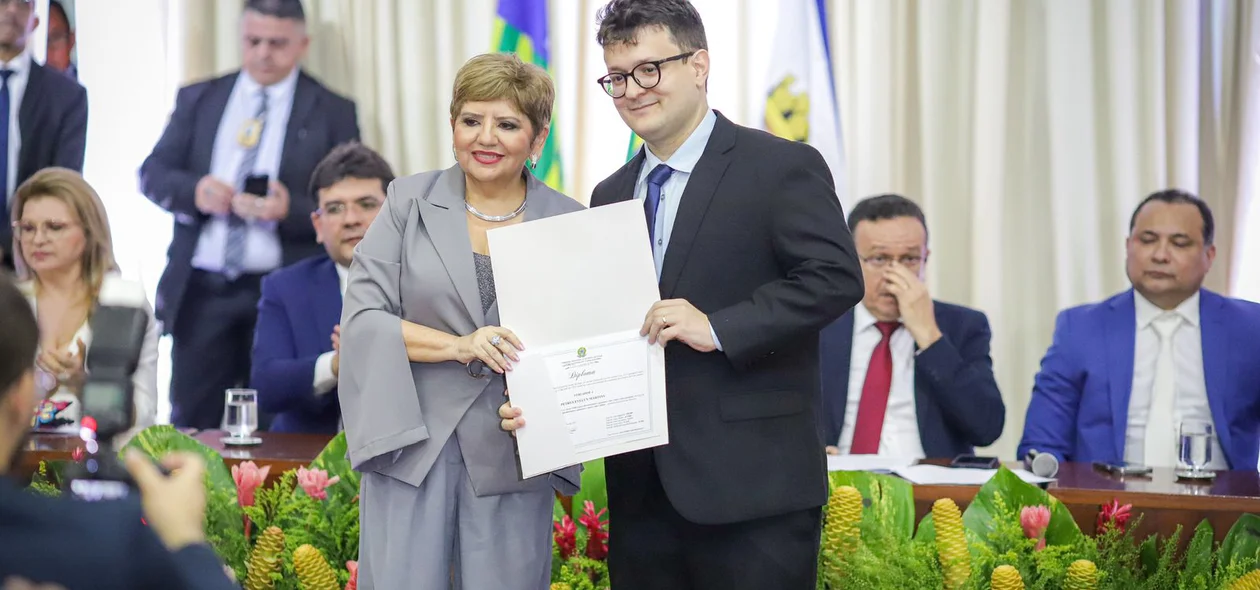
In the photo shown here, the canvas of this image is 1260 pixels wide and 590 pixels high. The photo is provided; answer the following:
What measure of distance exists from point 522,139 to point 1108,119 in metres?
3.73

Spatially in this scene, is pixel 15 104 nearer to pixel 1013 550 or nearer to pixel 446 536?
pixel 446 536

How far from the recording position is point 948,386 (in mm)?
3641

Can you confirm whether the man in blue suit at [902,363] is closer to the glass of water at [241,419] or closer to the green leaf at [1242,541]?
the green leaf at [1242,541]

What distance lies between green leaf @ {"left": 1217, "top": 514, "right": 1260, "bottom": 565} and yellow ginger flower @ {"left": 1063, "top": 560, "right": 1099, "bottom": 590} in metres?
0.30

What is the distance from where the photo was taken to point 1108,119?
5.03m

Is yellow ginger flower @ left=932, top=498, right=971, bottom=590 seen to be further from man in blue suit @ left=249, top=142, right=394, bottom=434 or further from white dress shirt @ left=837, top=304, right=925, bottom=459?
man in blue suit @ left=249, top=142, right=394, bottom=434

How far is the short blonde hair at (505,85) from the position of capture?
2.02 meters

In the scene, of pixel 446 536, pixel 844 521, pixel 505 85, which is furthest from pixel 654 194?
pixel 844 521

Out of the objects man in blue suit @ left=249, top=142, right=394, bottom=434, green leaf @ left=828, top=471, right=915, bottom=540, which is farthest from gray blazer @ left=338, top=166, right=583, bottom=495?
man in blue suit @ left=249, top=142, right=394, bottom=434

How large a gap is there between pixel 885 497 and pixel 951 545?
0.22m

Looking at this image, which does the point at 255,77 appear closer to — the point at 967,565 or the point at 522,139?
the point at 522,139

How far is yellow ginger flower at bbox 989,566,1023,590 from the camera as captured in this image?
239 cm

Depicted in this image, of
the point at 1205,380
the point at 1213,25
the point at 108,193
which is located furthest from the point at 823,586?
the point at 108,193

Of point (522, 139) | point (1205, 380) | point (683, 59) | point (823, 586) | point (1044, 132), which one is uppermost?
point (1044, 132)
